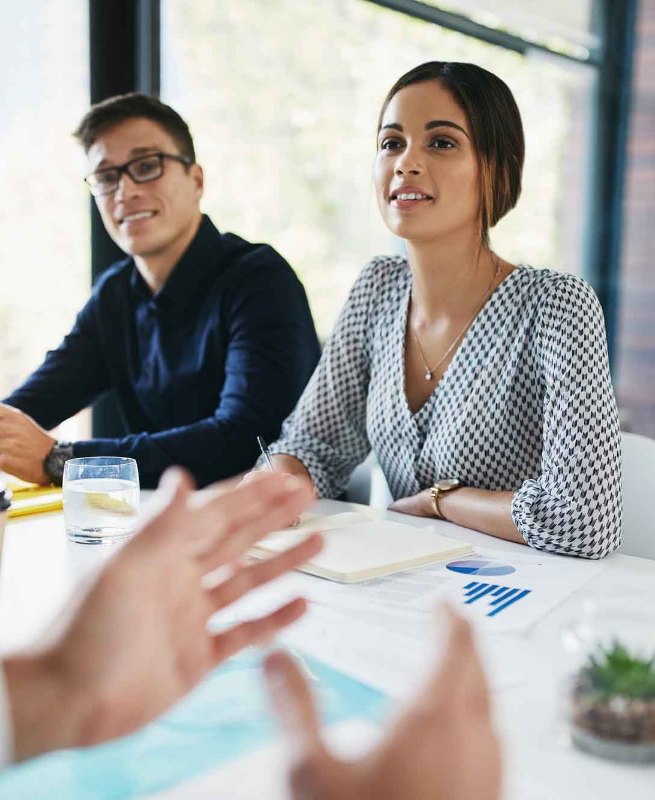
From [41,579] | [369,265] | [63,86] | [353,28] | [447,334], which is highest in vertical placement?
[353,28]

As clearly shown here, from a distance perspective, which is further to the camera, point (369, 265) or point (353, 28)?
point (353, 28)

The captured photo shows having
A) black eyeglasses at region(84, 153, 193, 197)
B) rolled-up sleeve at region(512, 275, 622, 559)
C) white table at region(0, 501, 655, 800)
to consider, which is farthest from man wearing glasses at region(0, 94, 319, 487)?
rolled-up sleeve at region(512, 275, 622, 559)

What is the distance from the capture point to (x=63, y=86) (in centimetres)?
268

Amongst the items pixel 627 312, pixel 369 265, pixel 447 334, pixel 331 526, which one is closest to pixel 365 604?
pixel 331 526

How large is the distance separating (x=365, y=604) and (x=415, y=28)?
9.48 ft

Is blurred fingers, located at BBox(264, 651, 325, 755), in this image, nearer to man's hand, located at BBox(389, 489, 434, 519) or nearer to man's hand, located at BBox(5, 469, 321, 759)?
man's hand, located at BBox(5, 469, 321, 759)

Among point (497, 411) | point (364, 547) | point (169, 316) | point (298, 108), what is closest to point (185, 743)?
point (364, 547)

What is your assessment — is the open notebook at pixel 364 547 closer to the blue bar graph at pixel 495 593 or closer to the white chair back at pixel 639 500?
the blue bar graph at pixel 495 593

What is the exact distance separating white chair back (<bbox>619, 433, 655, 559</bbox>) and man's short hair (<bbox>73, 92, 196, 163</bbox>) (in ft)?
4.49

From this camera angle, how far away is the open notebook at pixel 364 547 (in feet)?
3.66

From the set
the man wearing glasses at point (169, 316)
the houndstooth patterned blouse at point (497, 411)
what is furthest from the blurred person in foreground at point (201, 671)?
the man wearing glasses at point (169, 316)

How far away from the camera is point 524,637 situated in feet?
3.06

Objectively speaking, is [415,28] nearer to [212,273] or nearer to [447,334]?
[212,273]

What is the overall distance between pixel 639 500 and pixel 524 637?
67 cm
